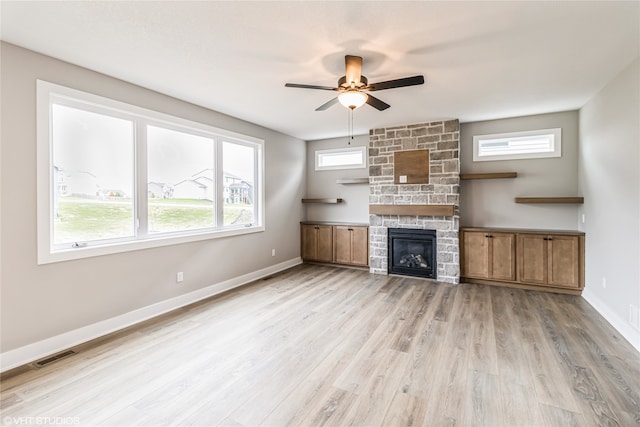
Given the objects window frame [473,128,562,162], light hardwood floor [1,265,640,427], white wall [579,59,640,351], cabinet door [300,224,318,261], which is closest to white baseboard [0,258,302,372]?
light hardwood floor [1,265,640,427]

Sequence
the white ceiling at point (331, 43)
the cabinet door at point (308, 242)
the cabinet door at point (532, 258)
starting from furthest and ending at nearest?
the cabinet door at point (308, 242) < the cabinet door at point (532, 258) < the white ceiling at point (331, 43)

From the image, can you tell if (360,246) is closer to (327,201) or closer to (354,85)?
(327,201)

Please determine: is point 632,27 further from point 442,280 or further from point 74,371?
point 74,371

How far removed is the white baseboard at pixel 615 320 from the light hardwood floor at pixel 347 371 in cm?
7

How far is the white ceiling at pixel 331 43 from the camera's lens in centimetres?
211

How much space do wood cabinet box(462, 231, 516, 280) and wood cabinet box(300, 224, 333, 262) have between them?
100 inches

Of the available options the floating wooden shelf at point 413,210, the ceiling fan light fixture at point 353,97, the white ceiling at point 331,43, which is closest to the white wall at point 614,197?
the white ceiling at point 331,43

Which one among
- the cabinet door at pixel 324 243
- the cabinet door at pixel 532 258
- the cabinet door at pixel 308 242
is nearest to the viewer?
the cabinet door at pixel 532 258

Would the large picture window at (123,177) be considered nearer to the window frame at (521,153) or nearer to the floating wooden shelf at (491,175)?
the floating wooden shelf at (491,175)

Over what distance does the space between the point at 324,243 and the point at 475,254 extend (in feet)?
9.25

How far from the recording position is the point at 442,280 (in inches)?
203

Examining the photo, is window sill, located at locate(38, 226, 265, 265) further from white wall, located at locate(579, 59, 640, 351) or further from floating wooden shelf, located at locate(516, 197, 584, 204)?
white wall, located at locate(579, 59, 640, 351)

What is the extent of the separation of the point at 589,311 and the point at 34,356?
5938 millimetres

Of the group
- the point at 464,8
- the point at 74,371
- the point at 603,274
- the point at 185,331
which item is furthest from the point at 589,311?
the point at 74,371
